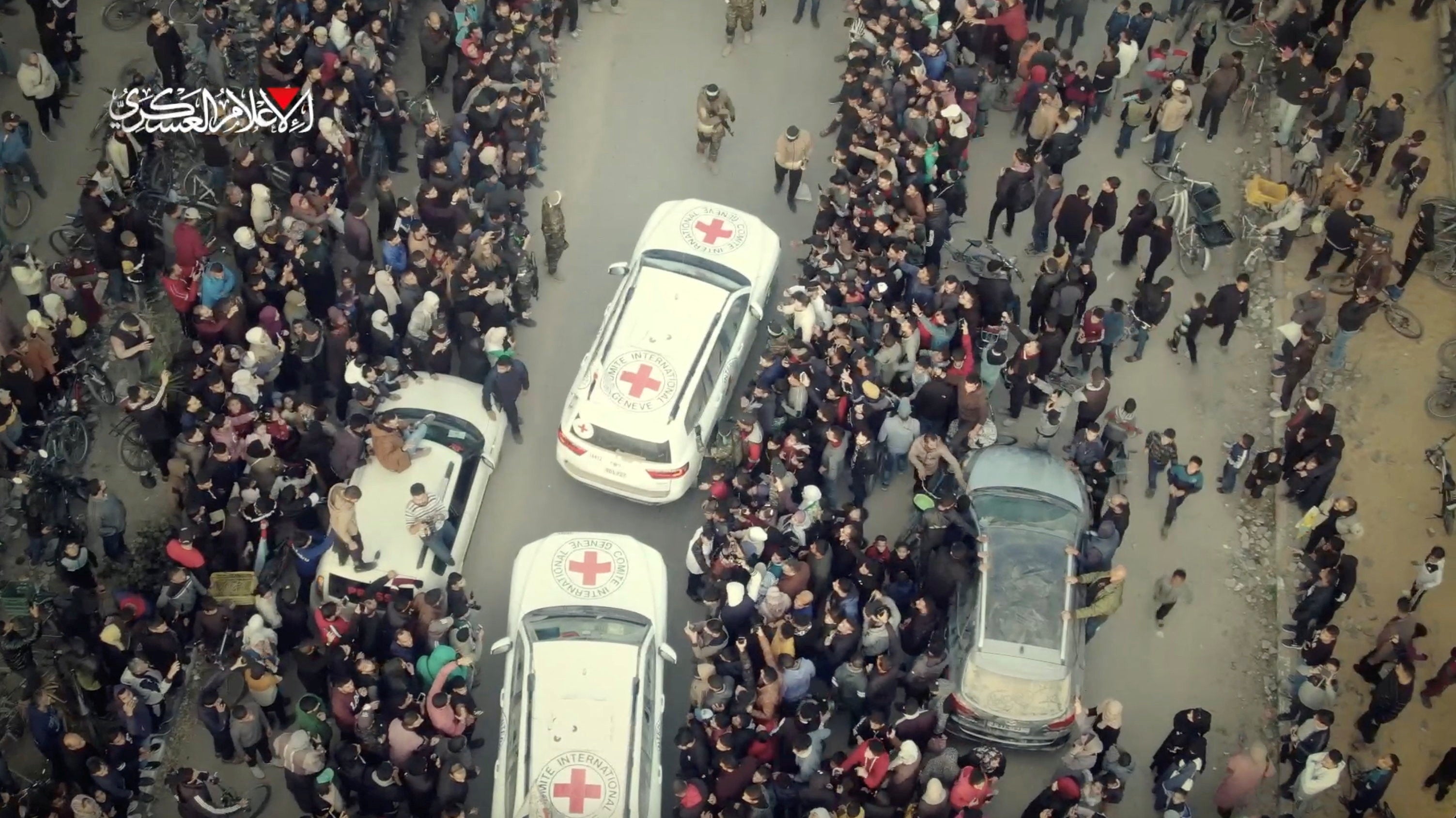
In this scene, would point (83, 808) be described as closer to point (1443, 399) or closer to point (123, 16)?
point (123, 16)

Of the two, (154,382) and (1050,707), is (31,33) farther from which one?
(1050,707)

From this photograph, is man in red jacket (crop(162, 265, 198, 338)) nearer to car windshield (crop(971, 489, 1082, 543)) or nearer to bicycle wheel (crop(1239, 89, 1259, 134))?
car windshield (crop(971, 489, 1082, 543))

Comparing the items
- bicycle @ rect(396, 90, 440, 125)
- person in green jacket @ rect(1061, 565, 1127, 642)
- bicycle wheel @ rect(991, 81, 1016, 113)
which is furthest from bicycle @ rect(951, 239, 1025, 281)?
bicycle @ rect(396, 90, 440, 125)

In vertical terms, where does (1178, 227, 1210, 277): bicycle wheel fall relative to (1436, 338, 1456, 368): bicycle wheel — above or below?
→ above

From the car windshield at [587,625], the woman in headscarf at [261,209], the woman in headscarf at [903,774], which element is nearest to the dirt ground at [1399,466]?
the woman in headscarf at [903,774]

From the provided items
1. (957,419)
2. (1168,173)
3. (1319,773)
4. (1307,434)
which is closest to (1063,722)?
(1319,773)

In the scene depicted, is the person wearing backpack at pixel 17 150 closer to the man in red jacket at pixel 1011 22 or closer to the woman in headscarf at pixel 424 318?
the woman in headscarf at pixel 424 318
